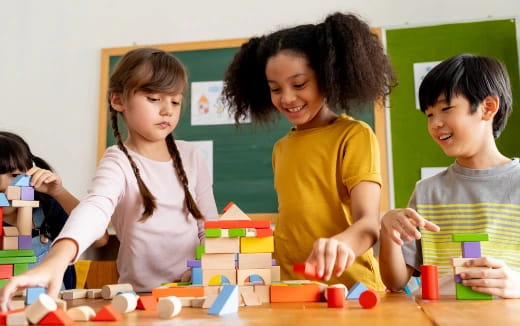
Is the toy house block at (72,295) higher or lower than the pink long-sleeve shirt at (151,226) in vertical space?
lower

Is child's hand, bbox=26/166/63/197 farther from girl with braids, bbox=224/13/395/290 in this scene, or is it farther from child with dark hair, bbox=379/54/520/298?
child with dark hair, bbox=379/54/520/298

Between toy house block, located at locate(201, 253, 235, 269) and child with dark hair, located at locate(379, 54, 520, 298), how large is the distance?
343 millimetres

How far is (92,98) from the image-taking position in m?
2.75

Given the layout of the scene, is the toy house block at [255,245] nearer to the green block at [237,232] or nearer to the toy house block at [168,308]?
the green block at [237,232]

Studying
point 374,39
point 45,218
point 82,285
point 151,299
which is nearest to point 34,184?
point 45,218

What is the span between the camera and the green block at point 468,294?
0.83 metres

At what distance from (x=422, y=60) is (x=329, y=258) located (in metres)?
1.94

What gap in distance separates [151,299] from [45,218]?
0.87 metres

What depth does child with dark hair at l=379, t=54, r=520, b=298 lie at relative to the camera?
1076 mm

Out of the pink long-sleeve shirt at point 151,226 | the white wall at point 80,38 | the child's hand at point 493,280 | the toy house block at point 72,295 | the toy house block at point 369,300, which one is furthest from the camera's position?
the white wall at point 80,38

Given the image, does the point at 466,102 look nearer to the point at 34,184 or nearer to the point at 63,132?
the point at 34,184

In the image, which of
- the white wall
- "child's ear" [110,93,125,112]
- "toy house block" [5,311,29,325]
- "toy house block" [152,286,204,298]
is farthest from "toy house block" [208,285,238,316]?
the white wall

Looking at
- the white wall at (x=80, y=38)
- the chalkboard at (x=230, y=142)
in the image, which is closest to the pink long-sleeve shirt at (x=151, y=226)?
the chalkboard at (x=230, y=142)

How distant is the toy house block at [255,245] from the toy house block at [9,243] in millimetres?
477
